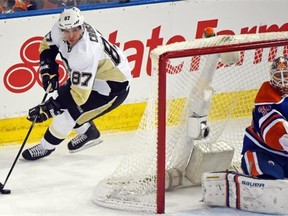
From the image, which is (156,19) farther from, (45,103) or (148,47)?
(45,103)

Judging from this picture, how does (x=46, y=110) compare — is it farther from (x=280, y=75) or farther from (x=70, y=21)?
(x=280, y=75)

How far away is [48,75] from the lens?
526cm

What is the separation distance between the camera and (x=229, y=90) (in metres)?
5.27

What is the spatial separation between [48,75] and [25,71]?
15.8 inches

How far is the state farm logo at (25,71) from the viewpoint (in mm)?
5590

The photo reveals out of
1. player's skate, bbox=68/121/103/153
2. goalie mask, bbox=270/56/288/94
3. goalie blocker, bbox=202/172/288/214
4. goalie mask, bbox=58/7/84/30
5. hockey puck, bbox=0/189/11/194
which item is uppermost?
goalie mask, bbox=58/7/84/30

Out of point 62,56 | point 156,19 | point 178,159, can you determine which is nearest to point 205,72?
point 178,159

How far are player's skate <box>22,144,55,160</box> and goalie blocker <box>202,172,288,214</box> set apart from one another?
110 cm

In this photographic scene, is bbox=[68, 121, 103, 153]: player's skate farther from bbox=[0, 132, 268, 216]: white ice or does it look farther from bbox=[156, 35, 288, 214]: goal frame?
bbox=[156, 35, 288, 214]: goal frame

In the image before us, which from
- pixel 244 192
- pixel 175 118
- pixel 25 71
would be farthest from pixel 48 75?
pixel 244 192

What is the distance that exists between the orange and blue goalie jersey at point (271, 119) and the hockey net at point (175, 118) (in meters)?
0.23

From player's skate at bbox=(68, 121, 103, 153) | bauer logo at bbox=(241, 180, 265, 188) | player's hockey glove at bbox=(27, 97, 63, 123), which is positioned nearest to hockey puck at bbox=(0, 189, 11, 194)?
player's hockey glove at bbox=(27, 97, 63, 123)

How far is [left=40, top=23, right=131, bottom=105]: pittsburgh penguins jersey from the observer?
491 centimetres

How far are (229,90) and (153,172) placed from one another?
2.59 feet
